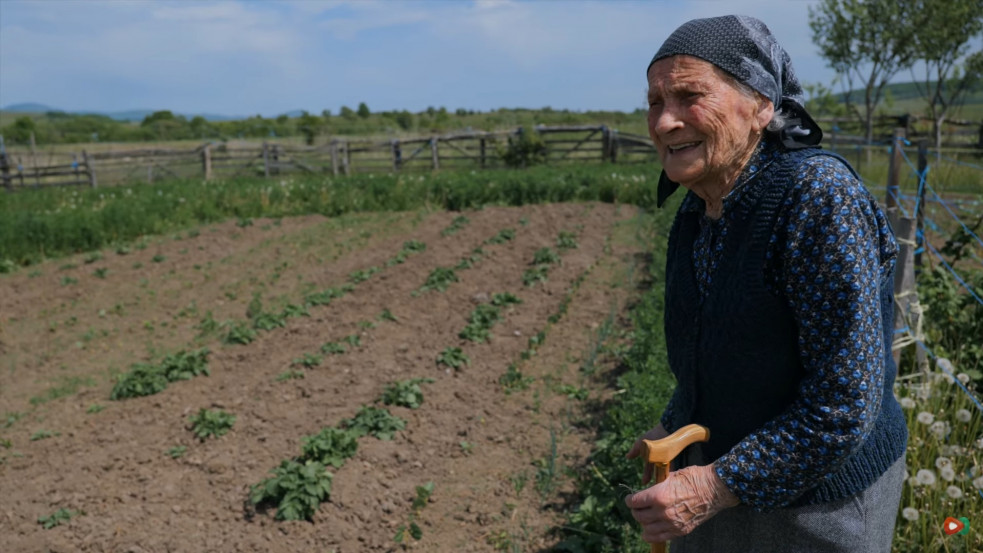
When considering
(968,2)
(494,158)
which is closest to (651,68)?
(494,158)

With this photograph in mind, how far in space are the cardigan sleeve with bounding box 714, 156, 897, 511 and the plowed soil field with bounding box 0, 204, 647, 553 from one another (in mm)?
2662

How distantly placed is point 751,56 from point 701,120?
163mm

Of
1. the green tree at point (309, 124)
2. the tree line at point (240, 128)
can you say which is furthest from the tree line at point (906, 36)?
the green tree at point (309, 124)

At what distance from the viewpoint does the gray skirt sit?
163 centimetres

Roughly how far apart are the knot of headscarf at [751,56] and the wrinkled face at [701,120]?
2 centimetres

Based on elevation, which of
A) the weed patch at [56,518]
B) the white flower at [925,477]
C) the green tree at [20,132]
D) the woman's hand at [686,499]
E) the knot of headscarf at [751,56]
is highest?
the green tree at [20,132]

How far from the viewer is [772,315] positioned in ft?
5.07

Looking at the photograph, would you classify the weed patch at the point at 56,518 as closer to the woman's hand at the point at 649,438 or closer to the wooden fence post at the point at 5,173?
the woman's hand at the point at 649,438

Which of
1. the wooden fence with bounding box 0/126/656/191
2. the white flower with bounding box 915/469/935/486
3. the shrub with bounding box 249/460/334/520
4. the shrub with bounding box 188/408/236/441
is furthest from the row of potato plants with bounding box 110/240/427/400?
the wooden fence with bounding box 0/126/656/191

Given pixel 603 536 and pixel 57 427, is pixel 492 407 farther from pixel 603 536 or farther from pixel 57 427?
pixel 57 427

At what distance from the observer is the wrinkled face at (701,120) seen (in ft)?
5.15

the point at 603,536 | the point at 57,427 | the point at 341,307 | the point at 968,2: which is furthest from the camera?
the point at 968,2

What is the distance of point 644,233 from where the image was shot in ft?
38.3

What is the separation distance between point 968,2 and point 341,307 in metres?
22.8
